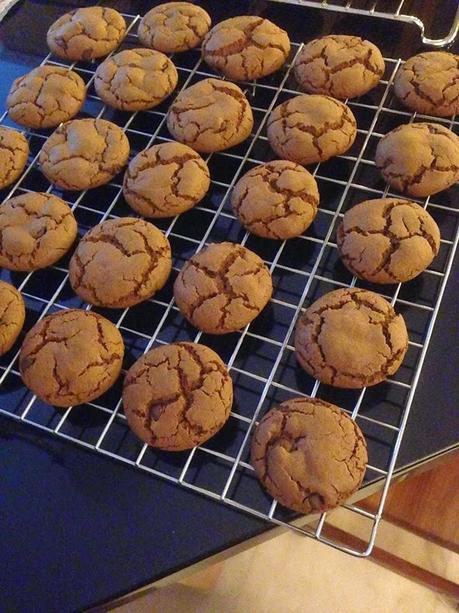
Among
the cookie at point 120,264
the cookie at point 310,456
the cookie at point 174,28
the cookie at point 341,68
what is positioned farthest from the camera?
the cookie at point 174,28

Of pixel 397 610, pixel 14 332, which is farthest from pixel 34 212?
pixel 397 610

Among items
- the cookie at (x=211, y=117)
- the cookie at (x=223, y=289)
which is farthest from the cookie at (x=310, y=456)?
the cookie at (x=211, y=117)

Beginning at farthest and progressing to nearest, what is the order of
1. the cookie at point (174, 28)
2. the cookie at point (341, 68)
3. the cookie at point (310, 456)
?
the cookie at point (174, 28)
the cookie at point (341, 68)
the cookie at point (310, 456)

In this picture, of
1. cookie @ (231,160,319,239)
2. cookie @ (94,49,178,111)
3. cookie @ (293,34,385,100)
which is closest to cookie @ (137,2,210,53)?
cookie @ (94,49,178,111)

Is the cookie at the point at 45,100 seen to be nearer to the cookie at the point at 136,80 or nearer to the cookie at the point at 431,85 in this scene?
the cookie at the point at 136,80

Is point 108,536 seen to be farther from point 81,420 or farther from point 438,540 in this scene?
point 438,540

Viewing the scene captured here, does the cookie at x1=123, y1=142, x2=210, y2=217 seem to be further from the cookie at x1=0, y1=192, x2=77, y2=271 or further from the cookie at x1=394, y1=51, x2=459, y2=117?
the cookie at x1=394, y1=51, x2=459, y2=117
